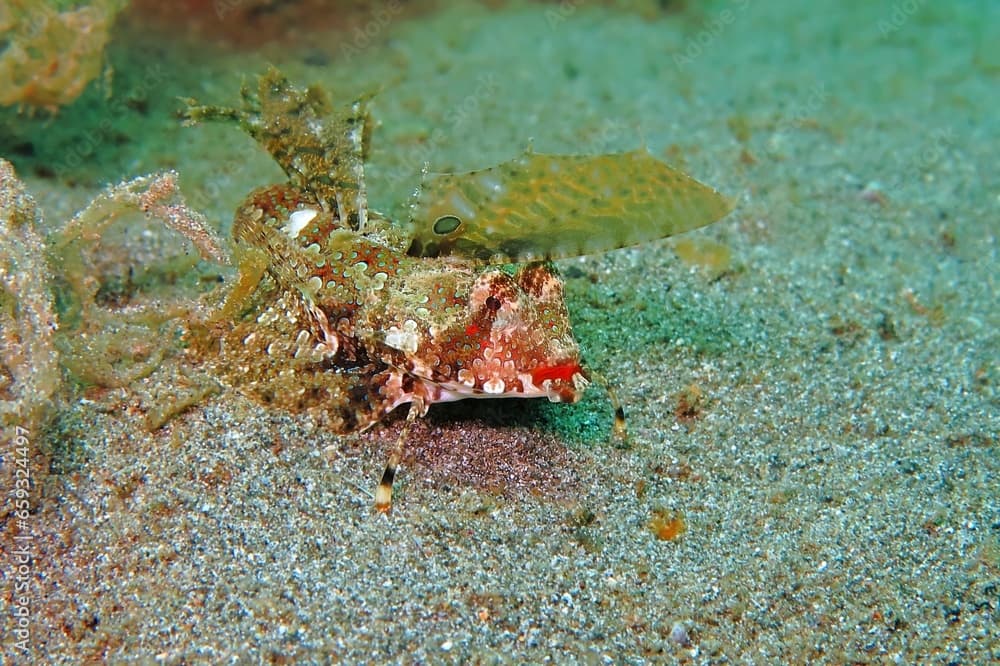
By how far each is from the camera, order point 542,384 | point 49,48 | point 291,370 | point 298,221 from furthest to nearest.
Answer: point 49,48
point 298,221
point 291,370
point 542,384

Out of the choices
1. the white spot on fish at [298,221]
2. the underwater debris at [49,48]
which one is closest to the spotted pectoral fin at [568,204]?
the white spot on fish at [298,221]

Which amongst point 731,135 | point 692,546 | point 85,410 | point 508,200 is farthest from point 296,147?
point 731,135

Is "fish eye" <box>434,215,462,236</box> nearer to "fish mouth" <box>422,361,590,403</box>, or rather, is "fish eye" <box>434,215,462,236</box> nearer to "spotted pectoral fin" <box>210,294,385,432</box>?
"fish mouth" <box>422,361,590,403</box>

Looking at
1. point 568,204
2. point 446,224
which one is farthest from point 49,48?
point 568,204

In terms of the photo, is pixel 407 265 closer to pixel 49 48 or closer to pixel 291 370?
pixel 291 370

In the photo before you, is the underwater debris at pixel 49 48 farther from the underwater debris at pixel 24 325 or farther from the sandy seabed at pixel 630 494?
the underwater debris at pixel 24 325

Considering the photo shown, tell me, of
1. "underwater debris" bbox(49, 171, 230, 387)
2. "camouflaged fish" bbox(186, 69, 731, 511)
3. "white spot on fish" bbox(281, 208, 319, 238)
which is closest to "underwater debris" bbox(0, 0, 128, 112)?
"underwater debris" bbox(49, 171, 230, 387)
